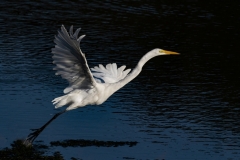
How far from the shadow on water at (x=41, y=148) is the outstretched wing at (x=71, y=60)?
826 mm

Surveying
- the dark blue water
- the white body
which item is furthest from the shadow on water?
the white body

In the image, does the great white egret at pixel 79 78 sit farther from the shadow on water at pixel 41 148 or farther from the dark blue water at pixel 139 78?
the dark blue water at pixel 139 78

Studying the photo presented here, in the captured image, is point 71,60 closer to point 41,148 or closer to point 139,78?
point 41,148

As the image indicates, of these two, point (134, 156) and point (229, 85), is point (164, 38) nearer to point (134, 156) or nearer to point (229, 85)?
point (229, 85)

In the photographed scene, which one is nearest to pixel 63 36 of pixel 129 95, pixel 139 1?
pixel 129 95

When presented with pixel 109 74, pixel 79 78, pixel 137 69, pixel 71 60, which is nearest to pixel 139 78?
pixel 109 74

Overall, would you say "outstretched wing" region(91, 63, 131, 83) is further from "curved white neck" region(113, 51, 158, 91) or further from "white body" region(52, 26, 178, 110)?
"curved white neck" region(113, 51, 158, 91)

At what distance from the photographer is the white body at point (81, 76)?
919cm

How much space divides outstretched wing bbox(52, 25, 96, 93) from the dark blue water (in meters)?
1.04

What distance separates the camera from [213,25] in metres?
17.9

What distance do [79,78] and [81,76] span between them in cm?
8

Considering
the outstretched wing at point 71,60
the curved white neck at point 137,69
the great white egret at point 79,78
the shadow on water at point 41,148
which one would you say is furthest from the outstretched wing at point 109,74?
the shadow on water at point 41,148

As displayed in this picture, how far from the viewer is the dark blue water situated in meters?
10.8

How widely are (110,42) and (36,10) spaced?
136 inches
